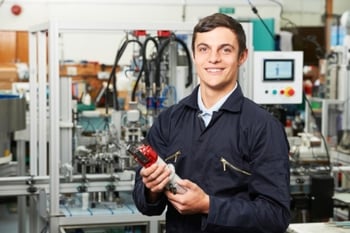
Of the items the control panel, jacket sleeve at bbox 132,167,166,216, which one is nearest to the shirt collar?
jacket sleeve at bbox 132,167,166,216

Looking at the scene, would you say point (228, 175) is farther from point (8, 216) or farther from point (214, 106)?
point (8, 216)

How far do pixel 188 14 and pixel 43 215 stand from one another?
5.46 meters

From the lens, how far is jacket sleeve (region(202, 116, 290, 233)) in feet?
4.68

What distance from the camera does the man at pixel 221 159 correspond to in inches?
56.2

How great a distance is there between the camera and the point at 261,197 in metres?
1.46

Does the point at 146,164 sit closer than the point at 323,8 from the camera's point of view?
Yes

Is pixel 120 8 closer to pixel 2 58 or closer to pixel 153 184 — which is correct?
pixel 2 58

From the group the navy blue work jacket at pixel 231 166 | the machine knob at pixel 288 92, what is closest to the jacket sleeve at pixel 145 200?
the navy blue work jacket at pixel 231 166

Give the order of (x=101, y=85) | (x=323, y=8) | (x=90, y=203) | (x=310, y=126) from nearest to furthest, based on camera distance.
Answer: (x=90, y=203), (x=310, y=126), (x=101, y=85), (x=323, y=8)

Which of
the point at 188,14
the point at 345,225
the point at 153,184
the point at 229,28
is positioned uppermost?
the point at 188,14

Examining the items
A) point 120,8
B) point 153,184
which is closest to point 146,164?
point 153,184

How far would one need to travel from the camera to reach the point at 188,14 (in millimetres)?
8297

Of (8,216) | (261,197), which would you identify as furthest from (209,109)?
(8,216)

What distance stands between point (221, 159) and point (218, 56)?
259 mm
